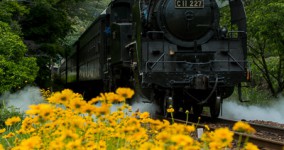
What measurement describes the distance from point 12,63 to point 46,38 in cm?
638

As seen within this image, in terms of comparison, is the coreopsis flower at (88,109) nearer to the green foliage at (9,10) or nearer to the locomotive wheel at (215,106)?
the locomotive wheel at (215,106)

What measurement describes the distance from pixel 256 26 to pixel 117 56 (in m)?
5.61

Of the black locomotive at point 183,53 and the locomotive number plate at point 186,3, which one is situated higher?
the locomotive number plate at point 186,3

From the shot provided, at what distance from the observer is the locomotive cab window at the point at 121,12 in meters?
13.4

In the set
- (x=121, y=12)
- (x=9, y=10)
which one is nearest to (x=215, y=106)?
(x=121, y=12)

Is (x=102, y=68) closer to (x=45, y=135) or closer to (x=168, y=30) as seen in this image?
(x=168, y=30)

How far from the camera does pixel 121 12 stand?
1343 centimetres

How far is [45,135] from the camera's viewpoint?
14.9 feet

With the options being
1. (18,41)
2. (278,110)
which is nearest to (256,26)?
(278,110)

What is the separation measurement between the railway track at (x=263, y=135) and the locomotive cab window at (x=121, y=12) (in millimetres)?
3471

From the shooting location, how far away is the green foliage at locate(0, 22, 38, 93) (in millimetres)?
15023

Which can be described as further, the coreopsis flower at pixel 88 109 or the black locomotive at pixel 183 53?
the black locomotive at pixel 183 53

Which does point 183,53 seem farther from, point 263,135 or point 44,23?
point 44,23

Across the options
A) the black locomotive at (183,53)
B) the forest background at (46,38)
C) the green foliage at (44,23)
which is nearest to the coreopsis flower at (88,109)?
the black locomotive at (183,53)
